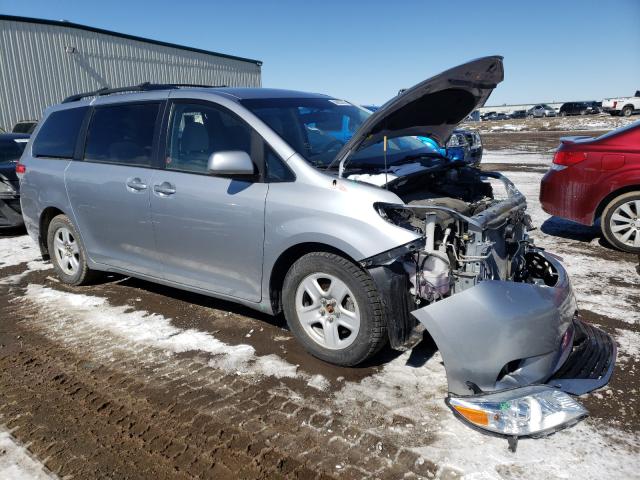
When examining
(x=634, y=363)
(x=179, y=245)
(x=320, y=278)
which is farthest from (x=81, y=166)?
(x=634, y=363)

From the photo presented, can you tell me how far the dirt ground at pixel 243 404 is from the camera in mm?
2535

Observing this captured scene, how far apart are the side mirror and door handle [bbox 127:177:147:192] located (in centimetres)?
105

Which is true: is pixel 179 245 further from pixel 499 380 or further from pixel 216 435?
pixel 499 380

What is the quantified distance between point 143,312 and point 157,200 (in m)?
1.14

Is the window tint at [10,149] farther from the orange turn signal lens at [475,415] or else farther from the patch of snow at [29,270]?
the orange turn signal lens at [475,415]

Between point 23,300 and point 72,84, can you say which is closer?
point 23,300

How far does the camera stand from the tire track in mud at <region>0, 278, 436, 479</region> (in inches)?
101

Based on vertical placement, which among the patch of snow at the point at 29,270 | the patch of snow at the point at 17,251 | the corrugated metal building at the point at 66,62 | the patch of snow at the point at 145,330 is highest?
the corrugated metal building at the point at 66,62

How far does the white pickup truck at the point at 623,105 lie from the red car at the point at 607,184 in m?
40.0

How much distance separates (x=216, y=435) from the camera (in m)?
2.81

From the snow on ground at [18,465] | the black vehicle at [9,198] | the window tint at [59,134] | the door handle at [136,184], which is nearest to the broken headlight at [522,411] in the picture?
the snow on ground at [18,465]

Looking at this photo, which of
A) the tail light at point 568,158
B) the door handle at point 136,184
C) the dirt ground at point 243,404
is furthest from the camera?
the tail light at point 568,158

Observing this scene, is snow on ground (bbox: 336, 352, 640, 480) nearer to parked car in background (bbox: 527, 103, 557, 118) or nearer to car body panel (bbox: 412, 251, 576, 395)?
car body panel (bbox: 412, 251, 576, 395)

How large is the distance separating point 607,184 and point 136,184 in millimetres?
5124
